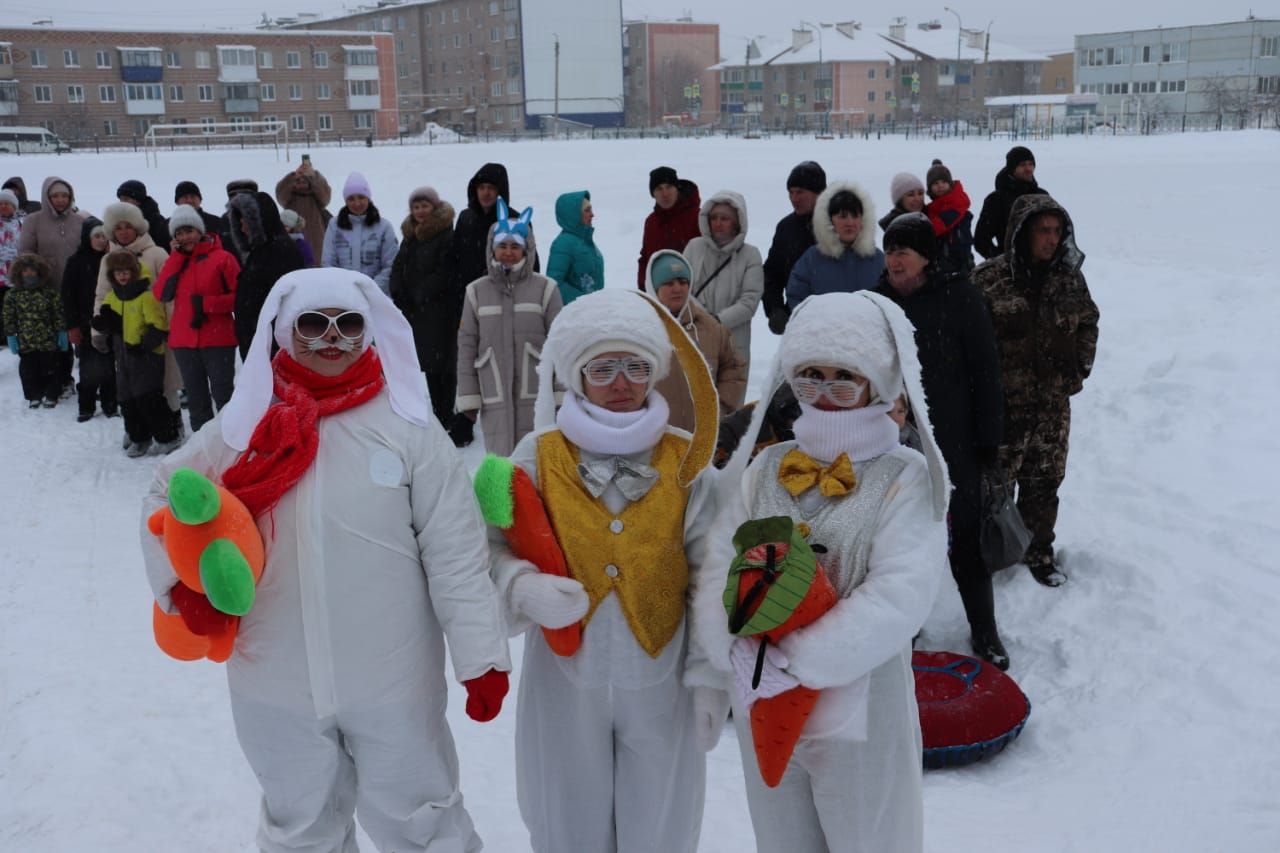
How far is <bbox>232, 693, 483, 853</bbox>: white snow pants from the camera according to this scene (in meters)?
2.97

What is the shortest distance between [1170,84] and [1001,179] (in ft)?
250

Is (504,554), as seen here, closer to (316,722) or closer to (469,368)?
(316,722)

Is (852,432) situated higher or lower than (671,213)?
lower

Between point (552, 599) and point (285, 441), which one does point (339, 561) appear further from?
point (552, 599)

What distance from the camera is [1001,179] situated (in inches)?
351

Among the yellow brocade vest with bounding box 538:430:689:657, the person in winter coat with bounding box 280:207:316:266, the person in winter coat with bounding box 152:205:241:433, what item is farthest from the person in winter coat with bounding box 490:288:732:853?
the person in winter coat with bounding box 152:205:241:433

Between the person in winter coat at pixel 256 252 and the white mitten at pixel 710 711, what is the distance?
574cm

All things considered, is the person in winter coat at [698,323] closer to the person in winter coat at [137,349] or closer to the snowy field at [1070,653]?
the snowy field at [1070,653]

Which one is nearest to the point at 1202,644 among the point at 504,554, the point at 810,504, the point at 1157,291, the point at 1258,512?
the point at 1258,512

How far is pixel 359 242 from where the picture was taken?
9141mm

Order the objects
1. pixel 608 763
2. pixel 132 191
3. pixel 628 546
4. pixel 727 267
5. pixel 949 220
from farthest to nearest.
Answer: pixel 132 191 → pixel 727 267 → pixel 949 220 → pixel 608 763 → pixel 628 546

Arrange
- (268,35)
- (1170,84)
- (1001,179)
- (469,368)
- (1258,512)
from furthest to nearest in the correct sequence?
1. (1170,84)
2. (268,35)
3. (1001,179)
4. (469,368)
5. (1258,512)

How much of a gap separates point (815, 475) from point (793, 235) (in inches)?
192

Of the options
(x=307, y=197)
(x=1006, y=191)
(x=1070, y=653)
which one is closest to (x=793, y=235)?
(x=1006, y=191)
